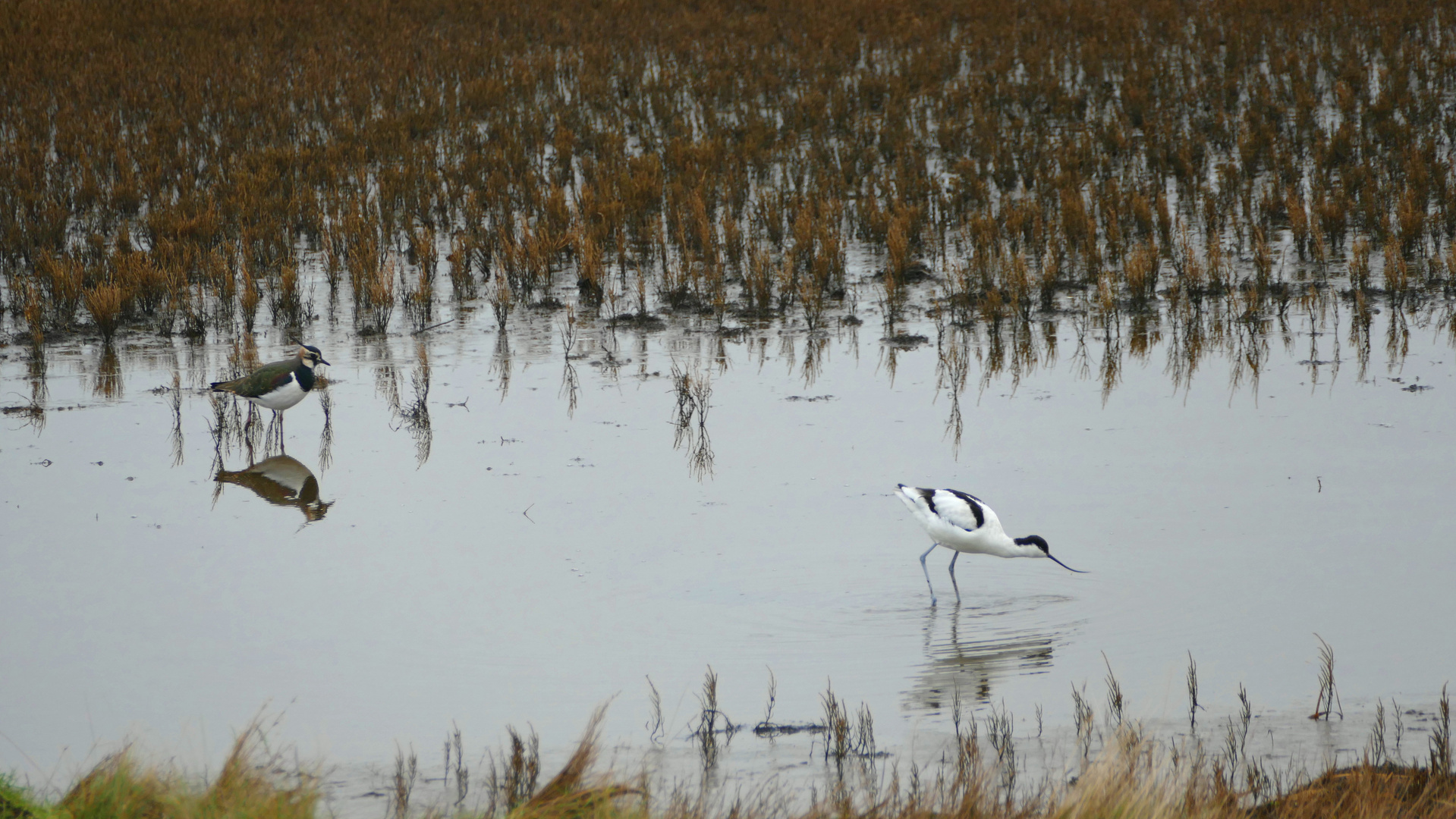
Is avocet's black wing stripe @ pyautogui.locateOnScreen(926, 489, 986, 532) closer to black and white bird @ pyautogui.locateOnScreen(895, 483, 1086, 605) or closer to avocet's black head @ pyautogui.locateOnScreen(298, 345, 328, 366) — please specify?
black and white bird @ pyautogui.locateOnScreen(895, 483, 1086, 605)

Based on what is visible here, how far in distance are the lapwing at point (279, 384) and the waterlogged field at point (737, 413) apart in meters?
0.36

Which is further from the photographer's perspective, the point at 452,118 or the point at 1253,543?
the point at 452,118

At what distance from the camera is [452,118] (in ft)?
61.8

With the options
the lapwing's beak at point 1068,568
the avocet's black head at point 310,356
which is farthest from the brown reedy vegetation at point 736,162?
the lapwing's beak at point 1068,568

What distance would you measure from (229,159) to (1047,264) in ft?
34.5

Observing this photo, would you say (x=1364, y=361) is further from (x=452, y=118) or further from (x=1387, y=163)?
(x=452, y=118)

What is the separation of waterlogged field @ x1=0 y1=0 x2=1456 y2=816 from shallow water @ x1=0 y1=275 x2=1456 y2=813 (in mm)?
32

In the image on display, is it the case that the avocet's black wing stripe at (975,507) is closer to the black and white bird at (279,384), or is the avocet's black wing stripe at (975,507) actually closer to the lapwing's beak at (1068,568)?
the lapwing's beak at (1068,568)

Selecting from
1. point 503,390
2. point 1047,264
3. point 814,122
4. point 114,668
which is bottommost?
point 114,668

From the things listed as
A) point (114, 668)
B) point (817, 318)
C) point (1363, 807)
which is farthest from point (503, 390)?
point (1363, 807)

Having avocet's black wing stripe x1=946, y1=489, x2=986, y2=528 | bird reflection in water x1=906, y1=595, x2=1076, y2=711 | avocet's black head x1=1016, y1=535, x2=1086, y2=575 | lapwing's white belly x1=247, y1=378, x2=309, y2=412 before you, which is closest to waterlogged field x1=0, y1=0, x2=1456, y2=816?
bird reflection in water x1=906, y1=595, x2=1076, y2=711

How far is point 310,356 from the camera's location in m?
9.19

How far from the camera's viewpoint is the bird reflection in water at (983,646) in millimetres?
5191

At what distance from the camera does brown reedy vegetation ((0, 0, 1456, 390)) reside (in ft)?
39.5
